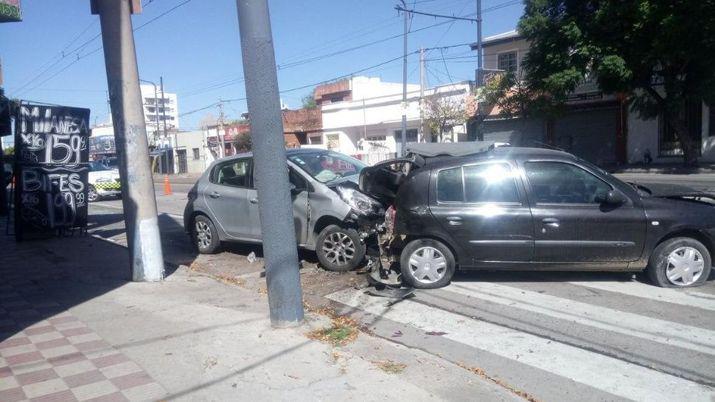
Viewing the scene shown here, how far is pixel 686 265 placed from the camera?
20.4 ft

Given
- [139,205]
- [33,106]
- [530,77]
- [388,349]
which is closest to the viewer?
[388,349]

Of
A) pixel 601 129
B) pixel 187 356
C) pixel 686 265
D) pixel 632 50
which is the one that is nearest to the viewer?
pixel 187 356

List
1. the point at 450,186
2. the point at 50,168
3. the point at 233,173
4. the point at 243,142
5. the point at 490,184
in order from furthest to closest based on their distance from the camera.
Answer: the point at 243,142 < the point at 50,168 < the point at 233,173 < the point at 450,186 < the point at 490,184

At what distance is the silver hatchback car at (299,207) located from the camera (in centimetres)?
754

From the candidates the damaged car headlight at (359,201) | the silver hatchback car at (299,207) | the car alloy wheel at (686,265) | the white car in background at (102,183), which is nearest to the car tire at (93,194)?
the white car in background at (102,183)

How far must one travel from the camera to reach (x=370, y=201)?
7.59 m

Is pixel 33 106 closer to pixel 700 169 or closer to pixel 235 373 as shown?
pixel 235 373

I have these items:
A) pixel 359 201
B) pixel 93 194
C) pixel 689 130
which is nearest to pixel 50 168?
pixel 359 201

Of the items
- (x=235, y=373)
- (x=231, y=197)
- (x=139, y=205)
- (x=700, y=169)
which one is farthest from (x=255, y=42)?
(x=700, y=169)

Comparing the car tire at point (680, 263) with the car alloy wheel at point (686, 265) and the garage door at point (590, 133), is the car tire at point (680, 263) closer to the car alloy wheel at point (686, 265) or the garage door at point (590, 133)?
the car alloy wheel at point (686, 265)

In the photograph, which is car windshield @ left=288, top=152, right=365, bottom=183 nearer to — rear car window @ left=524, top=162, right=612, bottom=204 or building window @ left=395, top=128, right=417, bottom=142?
rear car window @ left=524, top=162, right=612, bottom=204

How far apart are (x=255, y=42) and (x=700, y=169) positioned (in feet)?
75.9

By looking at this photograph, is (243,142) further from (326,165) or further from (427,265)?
(427,265)

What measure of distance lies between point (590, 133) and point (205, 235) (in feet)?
82.3
